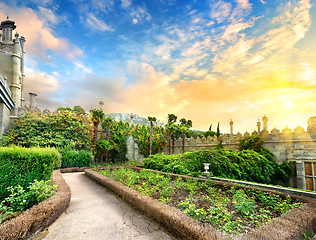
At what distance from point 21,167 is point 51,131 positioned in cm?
799

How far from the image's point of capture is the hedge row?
7273mm

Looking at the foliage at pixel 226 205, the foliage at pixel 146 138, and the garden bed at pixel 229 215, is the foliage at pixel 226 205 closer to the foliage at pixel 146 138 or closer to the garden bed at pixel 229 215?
the garden bed at pixel 229 215

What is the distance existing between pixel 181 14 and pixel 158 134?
13062 mm

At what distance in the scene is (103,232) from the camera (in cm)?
266

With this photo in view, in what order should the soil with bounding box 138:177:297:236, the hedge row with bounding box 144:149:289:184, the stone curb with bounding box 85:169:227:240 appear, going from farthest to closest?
the hedge row with bounding box 144:149:289:184, the soil with bounding box 138:177:297:236, the stone curb with bounding box 85:169:227:240

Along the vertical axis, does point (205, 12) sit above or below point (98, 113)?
above

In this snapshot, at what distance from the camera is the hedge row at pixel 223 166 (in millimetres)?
7273

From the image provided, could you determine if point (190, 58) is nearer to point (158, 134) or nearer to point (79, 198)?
point (79, 198)

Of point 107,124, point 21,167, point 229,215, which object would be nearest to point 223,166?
point 229,215

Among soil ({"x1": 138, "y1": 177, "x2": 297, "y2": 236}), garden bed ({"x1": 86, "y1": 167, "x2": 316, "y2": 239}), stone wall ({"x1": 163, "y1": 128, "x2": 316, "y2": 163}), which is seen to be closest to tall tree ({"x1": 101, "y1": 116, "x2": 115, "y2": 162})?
garden bed ({"x1": 86, "y1": 167, "x2": 316, "y2": 239})

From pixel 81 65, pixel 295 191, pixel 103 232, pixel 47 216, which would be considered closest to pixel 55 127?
pixel 81 65

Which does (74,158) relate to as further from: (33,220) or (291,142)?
(291,142)

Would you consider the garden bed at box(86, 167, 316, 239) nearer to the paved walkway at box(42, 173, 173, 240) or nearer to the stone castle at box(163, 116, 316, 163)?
the paved walkway at box(42, 173, 173, 240)

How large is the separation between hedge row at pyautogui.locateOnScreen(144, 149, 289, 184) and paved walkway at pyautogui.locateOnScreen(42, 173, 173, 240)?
373 cm
